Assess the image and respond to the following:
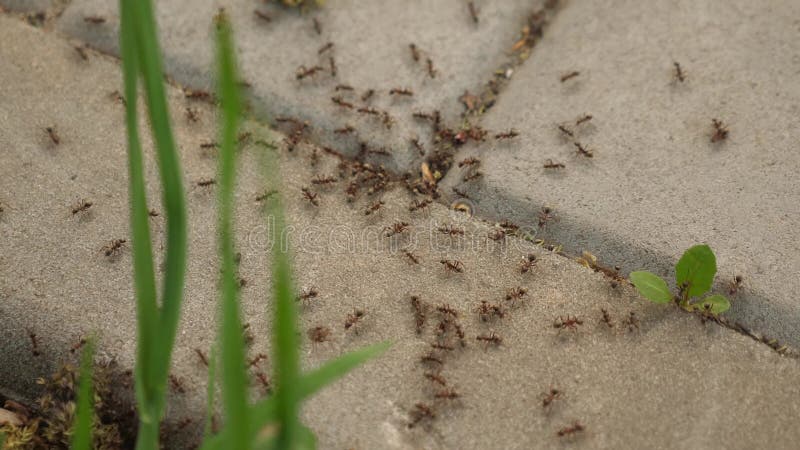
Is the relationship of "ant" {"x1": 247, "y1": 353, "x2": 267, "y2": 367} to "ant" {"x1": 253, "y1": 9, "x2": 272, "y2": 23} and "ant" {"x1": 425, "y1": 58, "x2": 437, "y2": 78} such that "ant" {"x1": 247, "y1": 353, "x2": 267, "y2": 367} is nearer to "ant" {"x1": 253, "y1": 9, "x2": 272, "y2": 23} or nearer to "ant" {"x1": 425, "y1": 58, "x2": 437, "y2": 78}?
"ant" {"x1": 425, "y1": 58, "x2": 437, "y2": 78}

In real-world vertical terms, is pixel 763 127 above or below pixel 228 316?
below

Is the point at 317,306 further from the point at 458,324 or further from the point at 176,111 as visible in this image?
the point at 176,111

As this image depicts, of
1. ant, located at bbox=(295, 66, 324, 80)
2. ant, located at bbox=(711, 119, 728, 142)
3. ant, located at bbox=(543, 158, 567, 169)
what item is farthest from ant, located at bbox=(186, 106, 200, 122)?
ant, located at bbox=(711, 119, 728, 142)

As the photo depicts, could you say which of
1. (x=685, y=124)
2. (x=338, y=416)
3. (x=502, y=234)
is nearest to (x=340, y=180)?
(x=502, y=234)

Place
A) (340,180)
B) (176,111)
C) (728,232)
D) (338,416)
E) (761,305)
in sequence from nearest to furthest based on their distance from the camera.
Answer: (338,416) < (761,305) < (728,232) < (340,180) < (176,111)

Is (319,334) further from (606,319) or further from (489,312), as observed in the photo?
(606,319)

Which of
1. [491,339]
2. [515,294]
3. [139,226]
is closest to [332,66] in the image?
[515,294]

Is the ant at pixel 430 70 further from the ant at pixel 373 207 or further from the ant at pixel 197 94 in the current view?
the ant at pixel 197 94
